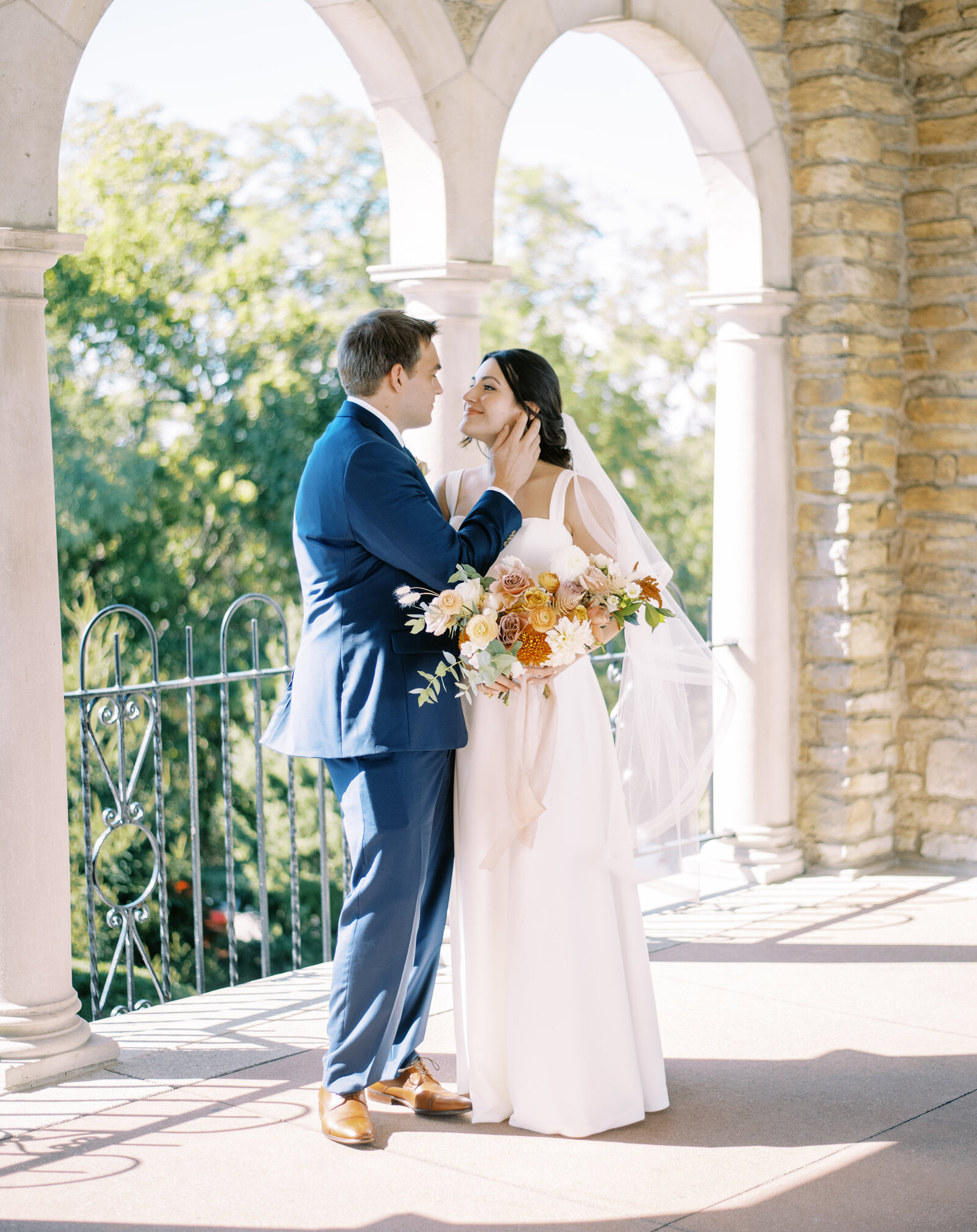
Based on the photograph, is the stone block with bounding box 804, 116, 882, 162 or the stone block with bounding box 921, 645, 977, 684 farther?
the stone block with bounding box 921, 645, 977, 684

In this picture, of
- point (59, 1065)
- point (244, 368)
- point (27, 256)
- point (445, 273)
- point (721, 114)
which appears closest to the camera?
point (27, 256)

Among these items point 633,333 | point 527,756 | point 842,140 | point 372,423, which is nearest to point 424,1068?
point 527,756

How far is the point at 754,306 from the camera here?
559cm

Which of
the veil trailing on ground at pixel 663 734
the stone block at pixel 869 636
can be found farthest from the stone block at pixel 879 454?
the veil trailing on ground at pixel 663 734

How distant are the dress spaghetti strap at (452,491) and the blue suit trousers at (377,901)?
0.64 m

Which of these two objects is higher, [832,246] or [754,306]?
[832,246]

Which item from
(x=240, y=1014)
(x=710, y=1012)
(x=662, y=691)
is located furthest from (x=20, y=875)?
(x=710, y=1012)

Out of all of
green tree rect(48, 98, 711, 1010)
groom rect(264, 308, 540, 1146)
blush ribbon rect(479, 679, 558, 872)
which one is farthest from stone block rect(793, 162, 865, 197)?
green tree rect(48, 98, 711, 1010)

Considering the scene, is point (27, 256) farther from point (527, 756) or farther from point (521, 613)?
point (527, 756)

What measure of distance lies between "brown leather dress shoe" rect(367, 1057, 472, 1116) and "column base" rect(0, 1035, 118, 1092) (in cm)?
75

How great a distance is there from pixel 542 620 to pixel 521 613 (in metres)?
0.06

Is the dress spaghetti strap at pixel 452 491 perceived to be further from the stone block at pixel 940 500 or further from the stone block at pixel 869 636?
the stone block at pixel 940 500

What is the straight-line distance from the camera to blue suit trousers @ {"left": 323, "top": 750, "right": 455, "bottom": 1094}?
10.1 ft

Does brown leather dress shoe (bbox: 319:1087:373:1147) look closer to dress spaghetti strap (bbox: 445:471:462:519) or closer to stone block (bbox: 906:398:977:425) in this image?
dress spaghetti strap (bbox: 445:471:462:519)
